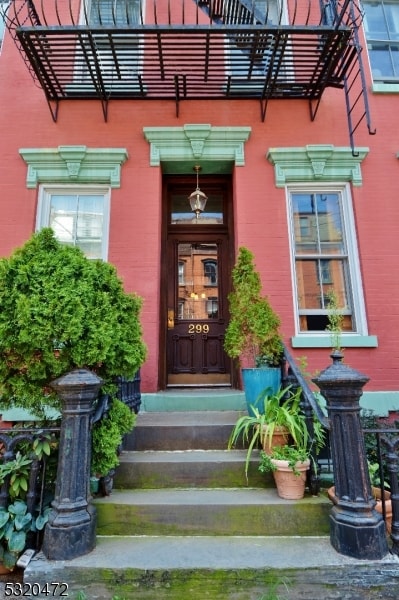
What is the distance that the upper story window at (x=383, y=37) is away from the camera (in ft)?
19.3

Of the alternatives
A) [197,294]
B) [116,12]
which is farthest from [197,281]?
[116,12]

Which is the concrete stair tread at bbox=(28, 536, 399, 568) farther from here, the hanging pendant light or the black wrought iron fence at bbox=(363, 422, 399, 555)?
the hanging pendant light

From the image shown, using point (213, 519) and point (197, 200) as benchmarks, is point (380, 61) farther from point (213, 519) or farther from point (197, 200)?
point (213, 519)

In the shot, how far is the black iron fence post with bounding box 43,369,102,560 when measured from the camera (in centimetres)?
236

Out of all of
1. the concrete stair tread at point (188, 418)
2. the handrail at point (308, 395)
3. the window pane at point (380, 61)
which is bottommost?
the concrete stair tread at point (188, 418)

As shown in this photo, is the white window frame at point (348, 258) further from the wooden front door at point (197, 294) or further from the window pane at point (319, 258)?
the wooden front door at point (197, 294)

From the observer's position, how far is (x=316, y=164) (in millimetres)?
5234

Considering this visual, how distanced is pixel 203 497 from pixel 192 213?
440cm

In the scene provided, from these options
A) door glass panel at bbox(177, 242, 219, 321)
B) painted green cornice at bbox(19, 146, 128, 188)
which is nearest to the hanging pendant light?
door glass panel at bbox(177, 242, 219, 321)

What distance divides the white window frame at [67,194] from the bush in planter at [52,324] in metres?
2.24

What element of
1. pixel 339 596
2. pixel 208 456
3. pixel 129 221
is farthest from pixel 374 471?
pixel 129 221

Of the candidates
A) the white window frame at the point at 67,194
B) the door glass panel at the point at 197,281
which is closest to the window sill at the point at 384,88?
the door glass panel at the point at 197,281

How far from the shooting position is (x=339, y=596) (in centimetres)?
222

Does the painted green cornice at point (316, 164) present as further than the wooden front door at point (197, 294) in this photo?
No
